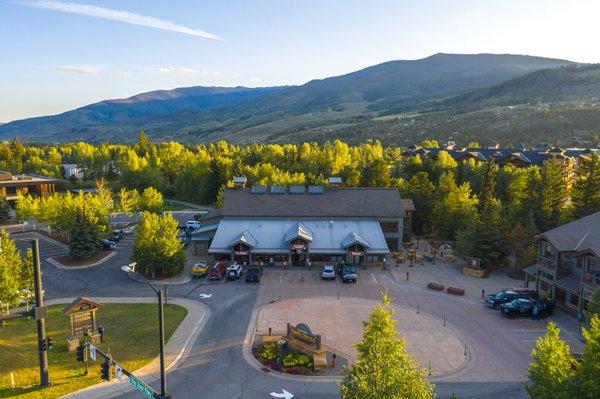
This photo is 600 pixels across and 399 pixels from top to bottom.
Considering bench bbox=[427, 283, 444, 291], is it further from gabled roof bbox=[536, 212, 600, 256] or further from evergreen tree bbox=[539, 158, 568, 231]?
evergreen tree bbox=[539, 158, 568, 231]

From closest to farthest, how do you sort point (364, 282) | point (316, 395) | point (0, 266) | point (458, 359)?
point (316, 395) → point (458, 359) → point (0, 266) → point (364, 282)

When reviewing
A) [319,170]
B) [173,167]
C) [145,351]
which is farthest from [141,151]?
[145,351]

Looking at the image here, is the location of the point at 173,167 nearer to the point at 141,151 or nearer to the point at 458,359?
the point at 141,151

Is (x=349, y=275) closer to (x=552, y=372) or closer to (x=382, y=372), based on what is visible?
(x=552, y=372)

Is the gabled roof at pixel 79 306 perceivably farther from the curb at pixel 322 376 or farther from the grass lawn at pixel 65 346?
the curb at pixel 322 376

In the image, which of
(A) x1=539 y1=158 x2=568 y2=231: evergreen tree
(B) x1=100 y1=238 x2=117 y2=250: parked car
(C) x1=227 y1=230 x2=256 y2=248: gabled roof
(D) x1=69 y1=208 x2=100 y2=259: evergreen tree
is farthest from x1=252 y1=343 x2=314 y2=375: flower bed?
(A) x1=539 y1=158 x2=568 y2=231: evergreen tree

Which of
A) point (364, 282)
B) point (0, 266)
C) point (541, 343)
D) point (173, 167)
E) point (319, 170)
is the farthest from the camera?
point (173, 167)

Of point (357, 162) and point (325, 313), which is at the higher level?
point (357, 162)

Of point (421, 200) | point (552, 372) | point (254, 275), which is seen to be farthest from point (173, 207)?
point (552, 372)
